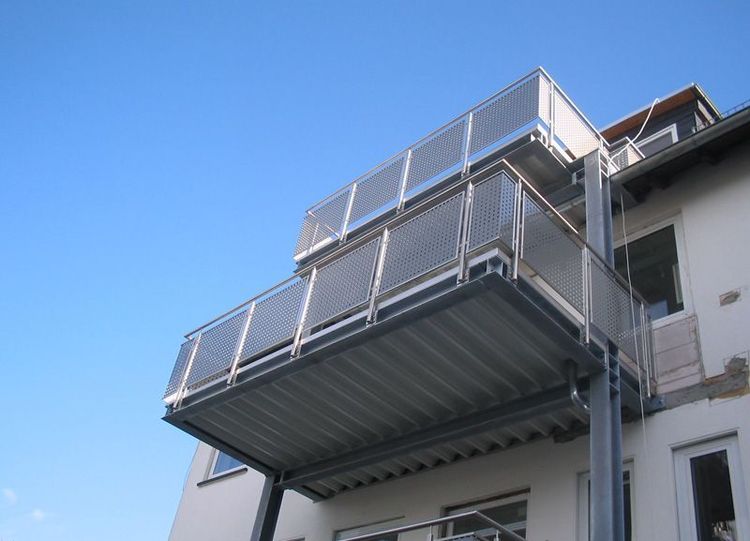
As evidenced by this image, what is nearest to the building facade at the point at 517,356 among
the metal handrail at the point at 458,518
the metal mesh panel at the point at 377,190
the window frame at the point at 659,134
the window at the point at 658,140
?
the metal handrail at the point at 458,518

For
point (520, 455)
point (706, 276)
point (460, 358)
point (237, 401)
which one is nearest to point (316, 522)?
point (237, 401)

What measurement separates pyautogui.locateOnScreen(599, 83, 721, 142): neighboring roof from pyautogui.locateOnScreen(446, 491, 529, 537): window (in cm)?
649

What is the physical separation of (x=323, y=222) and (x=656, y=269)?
524 centimetres

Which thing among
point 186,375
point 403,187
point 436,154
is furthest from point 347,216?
point 186,375

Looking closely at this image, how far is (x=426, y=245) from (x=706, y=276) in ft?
9.43

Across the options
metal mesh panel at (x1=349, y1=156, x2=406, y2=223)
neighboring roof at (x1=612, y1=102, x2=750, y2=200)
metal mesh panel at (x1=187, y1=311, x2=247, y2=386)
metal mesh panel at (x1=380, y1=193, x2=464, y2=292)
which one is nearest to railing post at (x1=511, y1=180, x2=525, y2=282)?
metal mesh panel at (x1=380, y1=193, x2=464, y2=292)

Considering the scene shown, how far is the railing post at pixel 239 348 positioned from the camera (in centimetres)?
935

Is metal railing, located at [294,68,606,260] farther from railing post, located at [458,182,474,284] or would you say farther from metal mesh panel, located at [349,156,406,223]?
railing post, located at [458,182,474,284]

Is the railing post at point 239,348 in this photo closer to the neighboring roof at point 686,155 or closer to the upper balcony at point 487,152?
the upper balcony at point 487,152

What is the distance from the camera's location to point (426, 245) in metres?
8.05

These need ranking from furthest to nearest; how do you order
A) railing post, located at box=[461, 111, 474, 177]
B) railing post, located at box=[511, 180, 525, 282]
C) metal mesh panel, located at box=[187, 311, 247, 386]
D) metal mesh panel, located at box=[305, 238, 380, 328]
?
railing post, located at box=[461, 111, 474, 177] → metal mesh panel, located at box=[187, 311, 247, 386] → metal mesh panel, located at box=[305, 238, 380, 328] → railing post, located at box=[511, 180, 525, 282]

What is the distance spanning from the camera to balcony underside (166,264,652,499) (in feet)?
24.6

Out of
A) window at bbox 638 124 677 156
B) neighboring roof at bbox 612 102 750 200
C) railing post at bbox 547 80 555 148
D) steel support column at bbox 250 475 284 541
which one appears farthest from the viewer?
window at bbox 638 124 677 156

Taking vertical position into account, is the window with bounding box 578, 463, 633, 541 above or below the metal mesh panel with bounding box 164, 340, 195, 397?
below
